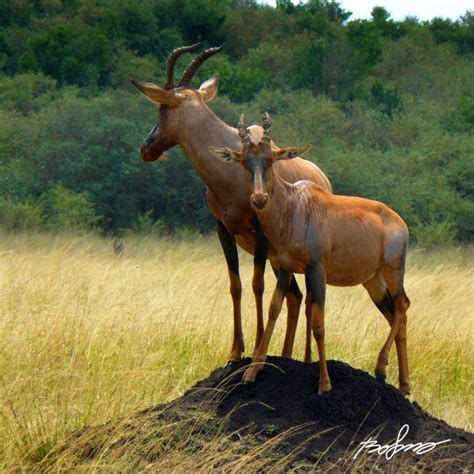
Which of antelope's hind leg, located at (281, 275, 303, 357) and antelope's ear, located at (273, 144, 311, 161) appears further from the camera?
antelope's hind leg, located at (281, 275, 303, 357)

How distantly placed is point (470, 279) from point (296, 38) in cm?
3265

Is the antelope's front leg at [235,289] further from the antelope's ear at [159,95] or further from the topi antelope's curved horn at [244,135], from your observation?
the topi antelope's curved horn at [244,135]

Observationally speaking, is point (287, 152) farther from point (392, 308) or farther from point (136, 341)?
point (136, 341)

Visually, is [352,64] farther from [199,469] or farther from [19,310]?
[199,469]

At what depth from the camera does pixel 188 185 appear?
2570cm

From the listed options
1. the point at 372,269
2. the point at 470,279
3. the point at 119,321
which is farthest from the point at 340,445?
the point at 470,279

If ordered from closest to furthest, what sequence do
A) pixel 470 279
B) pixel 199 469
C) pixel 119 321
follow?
pixel 199 469 → pixel 119 321 → pixel 470 279

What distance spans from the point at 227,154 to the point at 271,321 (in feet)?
3.22

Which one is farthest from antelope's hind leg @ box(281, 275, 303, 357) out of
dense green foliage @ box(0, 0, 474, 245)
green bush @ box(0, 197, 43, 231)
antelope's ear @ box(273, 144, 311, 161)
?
green bush @ box(0, 197, 43, 231)

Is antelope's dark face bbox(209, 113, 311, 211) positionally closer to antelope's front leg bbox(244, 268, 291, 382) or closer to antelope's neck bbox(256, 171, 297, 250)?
antelope's neck bbox(256, 171, 297, 250)

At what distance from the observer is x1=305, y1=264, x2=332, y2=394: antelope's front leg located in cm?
682

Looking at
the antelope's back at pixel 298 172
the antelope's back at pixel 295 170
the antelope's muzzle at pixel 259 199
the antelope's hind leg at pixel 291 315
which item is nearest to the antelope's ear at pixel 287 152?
the antelope's muzzle at pixel 259 199

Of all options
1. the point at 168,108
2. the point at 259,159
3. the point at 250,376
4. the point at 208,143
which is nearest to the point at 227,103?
the point at 168,108

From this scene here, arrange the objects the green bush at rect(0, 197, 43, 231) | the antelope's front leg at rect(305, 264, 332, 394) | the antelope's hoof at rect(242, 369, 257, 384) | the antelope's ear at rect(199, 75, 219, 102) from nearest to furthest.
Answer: the antelope's front leg at rect(305, 264, 332, 394), the antelope's hoof at rect(242, 369, 257, 384), the antelope's ear at rect(199, 75, 219, 102), the green bush at rect(0, 197, 43, 231)
